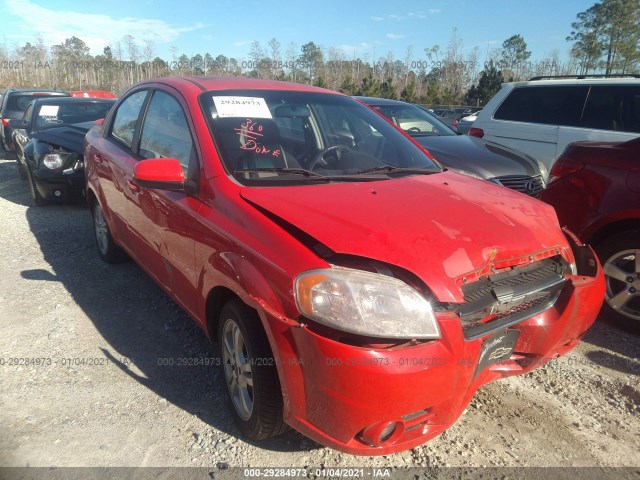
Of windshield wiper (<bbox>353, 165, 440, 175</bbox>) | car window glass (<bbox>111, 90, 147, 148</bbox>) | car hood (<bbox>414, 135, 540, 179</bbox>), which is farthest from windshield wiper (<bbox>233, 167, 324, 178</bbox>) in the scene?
car hood (<bbox>414, 135, 540, 179</bbox>)

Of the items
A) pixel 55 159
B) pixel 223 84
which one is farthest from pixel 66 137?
pixel 223 84

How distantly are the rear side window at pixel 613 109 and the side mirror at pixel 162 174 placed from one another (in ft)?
17.4

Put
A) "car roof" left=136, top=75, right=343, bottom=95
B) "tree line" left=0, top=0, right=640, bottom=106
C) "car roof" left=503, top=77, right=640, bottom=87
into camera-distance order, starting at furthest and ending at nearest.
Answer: "tree line" left=0, top=0, right=640, bottom=106 → "car roof" left=503, top=77, right=640, bottom=87 → "car roof" left=136, top=75, right=343, bottom=95

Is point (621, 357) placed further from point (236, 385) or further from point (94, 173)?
point (94, 173)

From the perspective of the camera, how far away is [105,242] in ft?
15.1

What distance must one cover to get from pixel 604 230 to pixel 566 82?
11.3ft

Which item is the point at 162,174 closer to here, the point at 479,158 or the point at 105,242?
the point at 105,242

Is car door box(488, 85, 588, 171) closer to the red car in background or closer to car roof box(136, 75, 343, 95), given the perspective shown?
the red car in background

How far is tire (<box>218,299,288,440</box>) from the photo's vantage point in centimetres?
209

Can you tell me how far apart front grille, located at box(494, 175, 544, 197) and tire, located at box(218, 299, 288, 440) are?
3.81m

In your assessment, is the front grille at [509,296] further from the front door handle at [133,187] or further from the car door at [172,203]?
the front door handle at [133,187]

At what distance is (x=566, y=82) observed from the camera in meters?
6.21

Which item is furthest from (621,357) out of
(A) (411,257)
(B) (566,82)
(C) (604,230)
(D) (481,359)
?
(B) (566,82)

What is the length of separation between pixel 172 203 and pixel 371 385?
5.42ft
